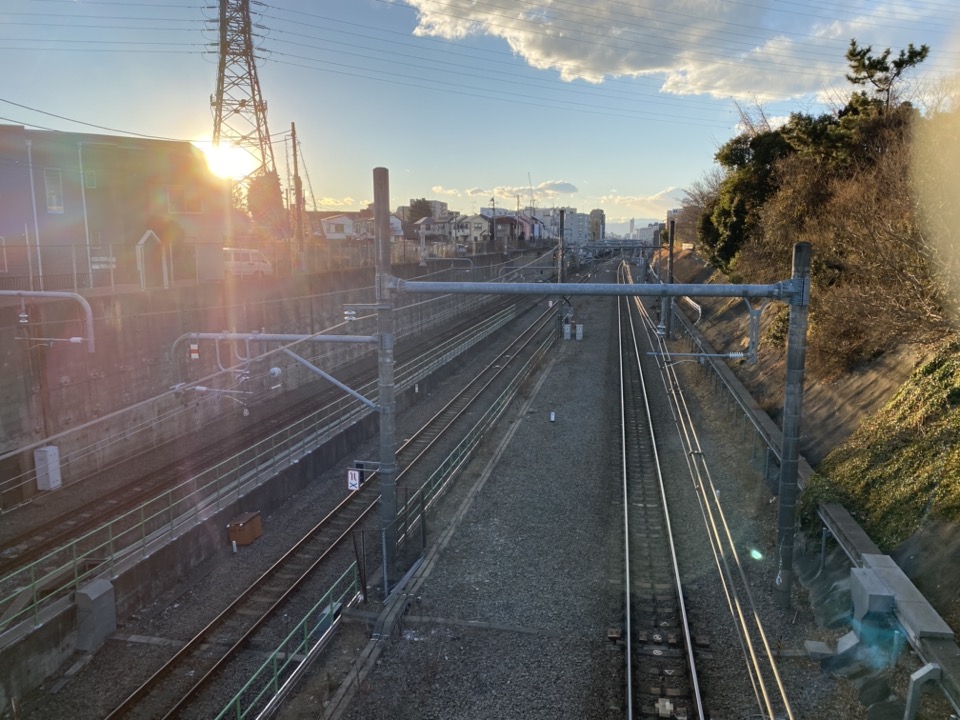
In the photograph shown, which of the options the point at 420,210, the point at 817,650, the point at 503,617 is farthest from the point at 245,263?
the point at 420,210

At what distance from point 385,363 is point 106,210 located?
79.5ft

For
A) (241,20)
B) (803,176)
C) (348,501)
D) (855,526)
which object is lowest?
(348,501)

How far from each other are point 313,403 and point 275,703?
50.0ft

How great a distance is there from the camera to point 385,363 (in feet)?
32.6

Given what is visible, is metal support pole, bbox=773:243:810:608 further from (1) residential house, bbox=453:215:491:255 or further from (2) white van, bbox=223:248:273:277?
(1) residential house, bbox=453:215:491:255

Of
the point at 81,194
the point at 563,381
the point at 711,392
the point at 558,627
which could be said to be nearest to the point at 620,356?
the point at 563,381

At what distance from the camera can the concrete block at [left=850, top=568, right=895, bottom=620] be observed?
7355mm

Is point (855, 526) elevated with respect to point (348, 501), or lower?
elevated

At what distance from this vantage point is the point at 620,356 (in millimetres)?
30250

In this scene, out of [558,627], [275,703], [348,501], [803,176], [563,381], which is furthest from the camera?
[563,381]

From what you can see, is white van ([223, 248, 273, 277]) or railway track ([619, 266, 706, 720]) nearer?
railway track ([619, 266, 706, 720])

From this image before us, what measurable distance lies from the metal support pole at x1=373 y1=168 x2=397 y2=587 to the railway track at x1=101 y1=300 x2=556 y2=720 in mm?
1801

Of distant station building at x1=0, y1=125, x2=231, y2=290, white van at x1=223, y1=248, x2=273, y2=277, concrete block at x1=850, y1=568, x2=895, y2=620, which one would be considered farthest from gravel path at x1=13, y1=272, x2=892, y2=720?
white van at x1=223, y1=248, x2=273, y2=277

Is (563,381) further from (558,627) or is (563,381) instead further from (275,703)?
(275,703)
